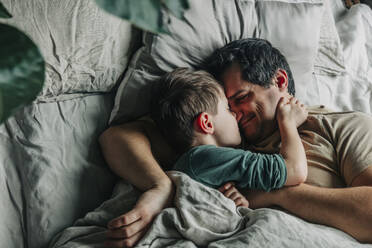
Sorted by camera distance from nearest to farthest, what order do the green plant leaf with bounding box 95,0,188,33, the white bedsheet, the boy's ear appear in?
the green plant leaf with bounding box 95,0,188,33 → the boy's ear → the white bedsheet

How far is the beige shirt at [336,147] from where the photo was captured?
117cm

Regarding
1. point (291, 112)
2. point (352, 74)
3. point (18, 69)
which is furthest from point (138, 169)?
point (352, 74)

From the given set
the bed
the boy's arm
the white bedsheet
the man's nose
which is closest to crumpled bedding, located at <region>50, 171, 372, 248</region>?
the bed

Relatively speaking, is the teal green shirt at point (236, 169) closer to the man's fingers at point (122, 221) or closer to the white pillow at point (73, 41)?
the man's fingers at point (122, 221)

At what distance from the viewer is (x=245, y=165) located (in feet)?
3.67

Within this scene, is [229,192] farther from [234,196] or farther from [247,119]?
[247,119]

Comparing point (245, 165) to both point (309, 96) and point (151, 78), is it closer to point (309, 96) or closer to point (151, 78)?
point (151, 78)

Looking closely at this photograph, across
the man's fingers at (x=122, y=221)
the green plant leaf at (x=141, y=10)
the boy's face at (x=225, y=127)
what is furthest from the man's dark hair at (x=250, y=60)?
the green plant leaf at (x=141, y=10)

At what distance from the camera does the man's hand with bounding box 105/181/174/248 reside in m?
0.99

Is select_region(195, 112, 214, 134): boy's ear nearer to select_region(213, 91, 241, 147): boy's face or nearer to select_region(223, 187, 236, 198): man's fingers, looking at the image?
select_region(213, 91, 241, 147): boy's face

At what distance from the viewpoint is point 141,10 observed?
0.53 metres

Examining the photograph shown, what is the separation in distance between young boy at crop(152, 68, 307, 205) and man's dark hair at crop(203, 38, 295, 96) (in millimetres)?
72

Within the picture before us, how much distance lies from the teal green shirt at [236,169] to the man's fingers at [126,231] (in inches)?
7.8

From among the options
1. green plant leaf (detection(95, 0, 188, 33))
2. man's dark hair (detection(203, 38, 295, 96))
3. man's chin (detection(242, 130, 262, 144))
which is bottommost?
man's chin (detection(242, 130, 262, 144))
